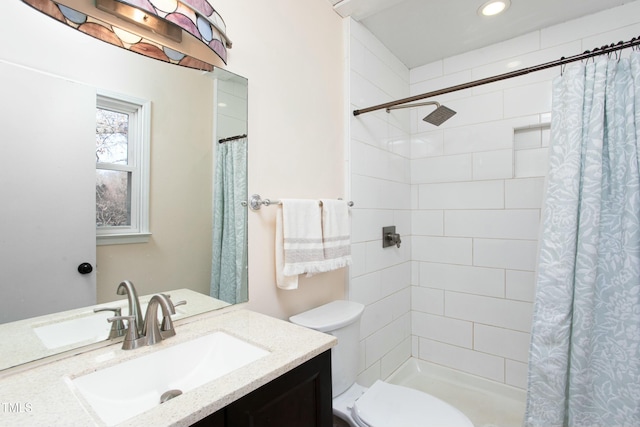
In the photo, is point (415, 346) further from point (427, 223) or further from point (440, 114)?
point (440, 114)

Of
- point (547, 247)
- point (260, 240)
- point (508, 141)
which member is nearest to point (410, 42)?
point (508, 141)

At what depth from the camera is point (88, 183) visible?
0.87m

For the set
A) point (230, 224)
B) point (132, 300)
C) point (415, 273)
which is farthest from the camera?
point (415, 273)

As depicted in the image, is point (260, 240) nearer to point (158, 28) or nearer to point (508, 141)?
point (158, 28)

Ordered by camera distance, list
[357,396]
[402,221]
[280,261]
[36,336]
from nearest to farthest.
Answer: [36,336], [280,261], [357,396], [402,221]

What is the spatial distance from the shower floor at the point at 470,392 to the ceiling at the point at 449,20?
217 centimetres

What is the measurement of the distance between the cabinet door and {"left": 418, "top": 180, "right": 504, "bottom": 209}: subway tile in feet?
5.24

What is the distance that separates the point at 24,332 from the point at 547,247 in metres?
1.78

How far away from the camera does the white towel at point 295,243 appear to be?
129 cm

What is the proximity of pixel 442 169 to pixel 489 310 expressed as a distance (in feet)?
3.22

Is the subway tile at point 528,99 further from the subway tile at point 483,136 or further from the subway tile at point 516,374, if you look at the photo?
the subway tile at point 516,374

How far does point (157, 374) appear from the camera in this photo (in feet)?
2.83

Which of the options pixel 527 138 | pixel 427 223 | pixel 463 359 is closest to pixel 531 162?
pixel 527 138

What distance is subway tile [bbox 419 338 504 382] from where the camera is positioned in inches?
79.1
